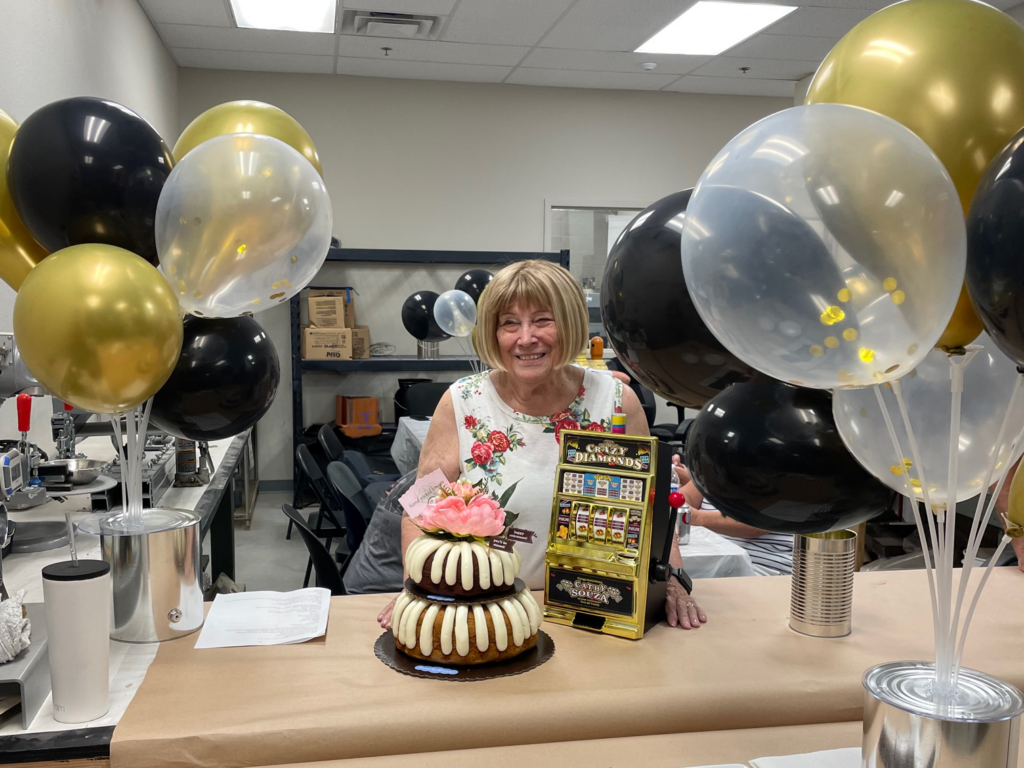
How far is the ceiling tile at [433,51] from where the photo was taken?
567cm

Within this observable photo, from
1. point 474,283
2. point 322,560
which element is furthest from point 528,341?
point 474,283

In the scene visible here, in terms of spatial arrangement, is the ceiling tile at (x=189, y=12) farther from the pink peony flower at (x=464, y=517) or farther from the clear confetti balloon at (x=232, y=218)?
the pink peony flower at (x=464, y=517)

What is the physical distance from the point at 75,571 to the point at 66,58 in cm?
301

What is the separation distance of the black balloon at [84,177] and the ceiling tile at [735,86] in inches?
232

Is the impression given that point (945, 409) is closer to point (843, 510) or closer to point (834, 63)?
point (843, 510)

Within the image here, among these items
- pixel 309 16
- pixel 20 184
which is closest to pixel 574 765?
pixel 20 184

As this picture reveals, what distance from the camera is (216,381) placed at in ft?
4.85

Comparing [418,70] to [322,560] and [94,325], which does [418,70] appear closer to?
[322,560]

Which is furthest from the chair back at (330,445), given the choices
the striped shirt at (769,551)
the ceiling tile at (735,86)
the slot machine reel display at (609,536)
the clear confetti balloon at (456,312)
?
the ceiling tile at (735,86)

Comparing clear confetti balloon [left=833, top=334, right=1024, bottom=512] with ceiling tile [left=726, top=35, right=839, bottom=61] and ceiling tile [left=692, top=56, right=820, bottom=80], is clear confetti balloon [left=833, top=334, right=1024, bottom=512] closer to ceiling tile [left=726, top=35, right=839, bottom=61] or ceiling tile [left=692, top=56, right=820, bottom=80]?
ceiling tile [left=726, top=35, right=839, bottom=61]

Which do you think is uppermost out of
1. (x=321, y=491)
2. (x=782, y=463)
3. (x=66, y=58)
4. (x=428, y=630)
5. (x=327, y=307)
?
(x=66, y=58)

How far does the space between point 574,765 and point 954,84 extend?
0.94 meters

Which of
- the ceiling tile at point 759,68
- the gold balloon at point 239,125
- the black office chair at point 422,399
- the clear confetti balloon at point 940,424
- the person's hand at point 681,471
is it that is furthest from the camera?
the ceiling tile at point 759,68

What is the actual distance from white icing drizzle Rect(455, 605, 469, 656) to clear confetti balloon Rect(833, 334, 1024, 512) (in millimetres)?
642
